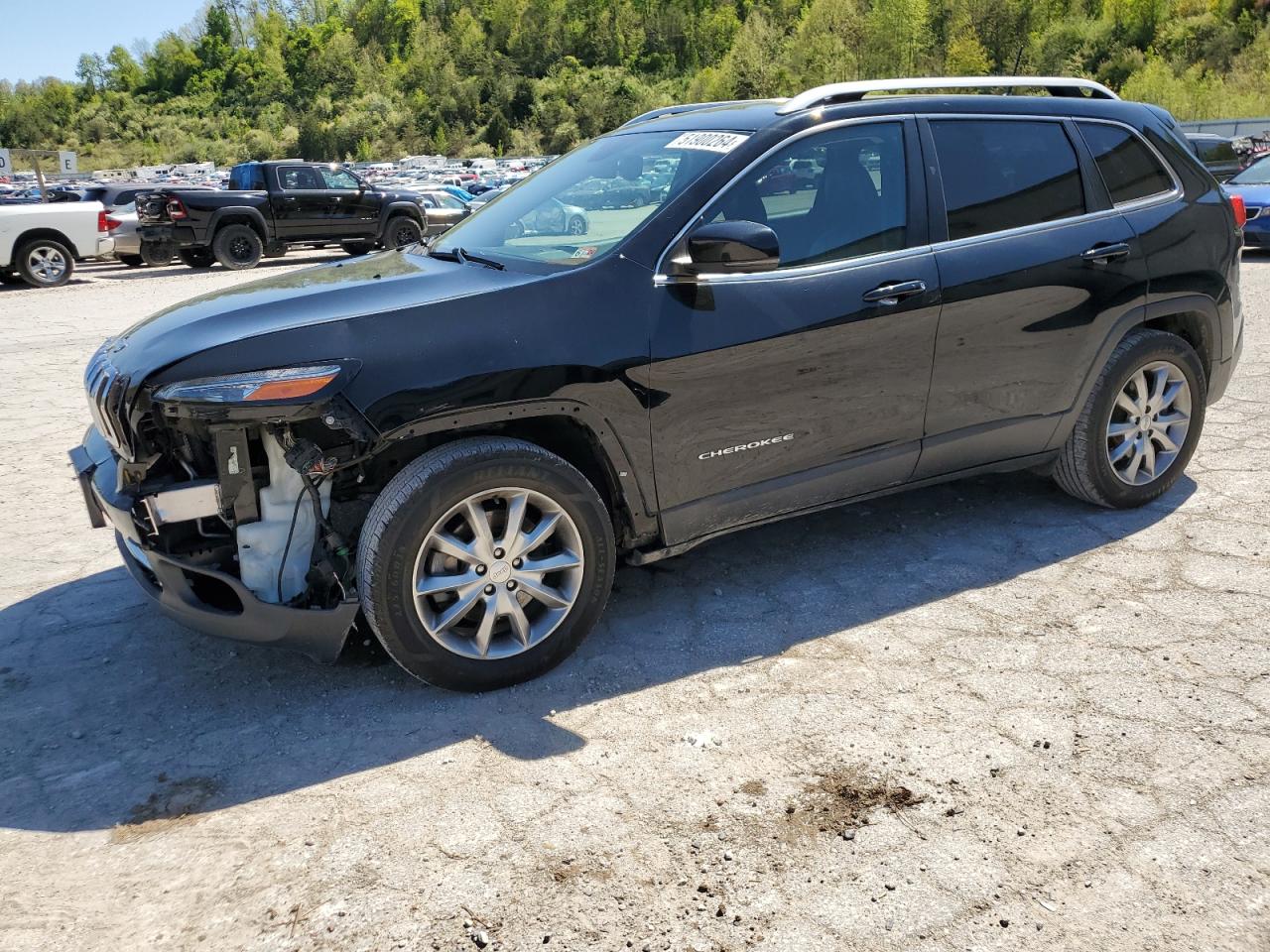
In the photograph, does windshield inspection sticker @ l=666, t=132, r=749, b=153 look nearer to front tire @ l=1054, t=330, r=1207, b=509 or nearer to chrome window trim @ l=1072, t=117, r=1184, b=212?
chrome window trim @ l=1072, t=117, r=1184, b=212

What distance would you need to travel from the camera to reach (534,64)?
481ft

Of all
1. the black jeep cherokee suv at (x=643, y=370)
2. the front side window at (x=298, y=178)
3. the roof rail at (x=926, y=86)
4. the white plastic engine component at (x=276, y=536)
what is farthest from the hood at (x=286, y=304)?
the front side window at (x=298, y=178)

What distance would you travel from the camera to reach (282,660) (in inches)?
143

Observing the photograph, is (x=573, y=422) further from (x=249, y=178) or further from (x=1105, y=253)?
(x=249, y=178)

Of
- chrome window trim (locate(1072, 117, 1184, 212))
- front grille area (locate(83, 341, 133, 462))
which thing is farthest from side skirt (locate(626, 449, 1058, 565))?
front grille area (locate(83, 341, 133, 462))

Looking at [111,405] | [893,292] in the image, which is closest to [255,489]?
[111,405]

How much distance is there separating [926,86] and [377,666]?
305 centimetres

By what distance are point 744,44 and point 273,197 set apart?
340 ft

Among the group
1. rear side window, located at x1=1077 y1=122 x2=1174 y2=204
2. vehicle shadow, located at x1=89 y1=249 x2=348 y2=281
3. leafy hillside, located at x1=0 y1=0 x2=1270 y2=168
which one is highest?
leafy hillside, located at x1=0 y1=0 x2=1270 y2=168

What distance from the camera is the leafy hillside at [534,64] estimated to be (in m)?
80.2

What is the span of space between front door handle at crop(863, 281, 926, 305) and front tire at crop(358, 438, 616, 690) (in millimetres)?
1260

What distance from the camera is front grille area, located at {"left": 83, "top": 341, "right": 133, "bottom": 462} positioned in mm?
3061

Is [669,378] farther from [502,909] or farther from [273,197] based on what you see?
[273,197]

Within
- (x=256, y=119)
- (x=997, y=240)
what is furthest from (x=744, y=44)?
(x=997, y=240)
